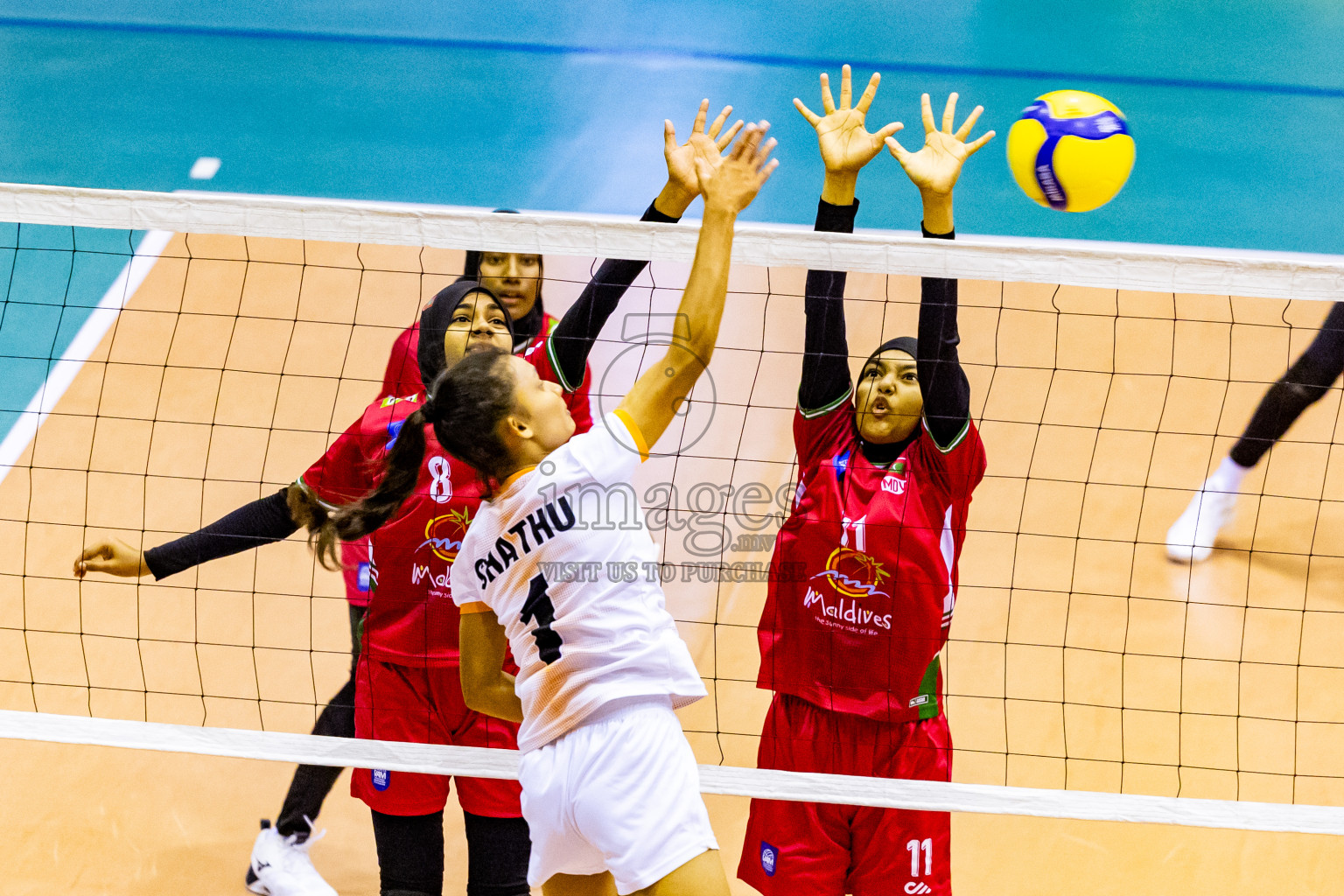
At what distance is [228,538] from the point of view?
3283mm

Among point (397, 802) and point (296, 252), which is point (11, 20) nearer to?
point (296, 252)

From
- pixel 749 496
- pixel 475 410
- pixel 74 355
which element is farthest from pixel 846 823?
pixel 74 355

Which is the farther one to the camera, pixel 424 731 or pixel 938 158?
pixel 424 731

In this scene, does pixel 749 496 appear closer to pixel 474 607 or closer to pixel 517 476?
pixel 474 607

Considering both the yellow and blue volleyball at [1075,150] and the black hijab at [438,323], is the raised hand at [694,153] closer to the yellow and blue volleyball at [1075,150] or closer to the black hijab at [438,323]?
the black hijab at [438,323]

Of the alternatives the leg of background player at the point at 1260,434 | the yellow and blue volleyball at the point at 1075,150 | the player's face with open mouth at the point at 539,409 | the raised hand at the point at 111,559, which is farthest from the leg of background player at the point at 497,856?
the leg of background player at the point at 1260,434

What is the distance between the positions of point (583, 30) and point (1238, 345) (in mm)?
5471

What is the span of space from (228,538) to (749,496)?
2.59m

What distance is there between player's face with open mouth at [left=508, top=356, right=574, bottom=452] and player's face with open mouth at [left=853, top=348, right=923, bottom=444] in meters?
0.95

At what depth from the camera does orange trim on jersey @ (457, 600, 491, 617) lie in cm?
262

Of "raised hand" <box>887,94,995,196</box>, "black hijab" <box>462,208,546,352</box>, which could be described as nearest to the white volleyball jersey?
"raised hand" <box>887,94,995,196</box>

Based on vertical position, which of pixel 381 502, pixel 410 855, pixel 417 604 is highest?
pixel 381 502

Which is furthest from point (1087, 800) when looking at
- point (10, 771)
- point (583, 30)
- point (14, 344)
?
point (583, 30)

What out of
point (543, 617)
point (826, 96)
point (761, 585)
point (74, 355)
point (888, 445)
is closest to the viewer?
point (543, 617)
